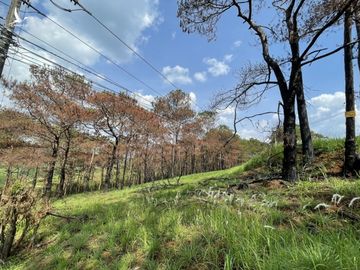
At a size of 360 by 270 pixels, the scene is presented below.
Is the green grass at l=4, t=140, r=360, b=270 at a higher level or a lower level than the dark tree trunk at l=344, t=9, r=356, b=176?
lower

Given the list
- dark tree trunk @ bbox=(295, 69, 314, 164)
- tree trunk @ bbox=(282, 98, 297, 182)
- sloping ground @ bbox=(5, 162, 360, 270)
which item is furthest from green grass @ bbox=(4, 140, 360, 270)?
dark tree trunk @ bbox=(295, 69, 314, 164)

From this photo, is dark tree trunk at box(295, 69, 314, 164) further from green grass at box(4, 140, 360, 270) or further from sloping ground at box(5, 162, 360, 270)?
green grass at box(4, 140, 360, 270)

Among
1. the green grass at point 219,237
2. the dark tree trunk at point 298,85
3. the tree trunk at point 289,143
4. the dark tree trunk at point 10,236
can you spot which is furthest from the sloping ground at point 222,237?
the dark tree trunk at point 298,85

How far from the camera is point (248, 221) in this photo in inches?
139

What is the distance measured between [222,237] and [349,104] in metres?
5.07

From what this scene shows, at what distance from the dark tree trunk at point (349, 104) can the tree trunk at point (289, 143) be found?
3.80 feet

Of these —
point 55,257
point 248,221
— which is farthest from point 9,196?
point 248,221

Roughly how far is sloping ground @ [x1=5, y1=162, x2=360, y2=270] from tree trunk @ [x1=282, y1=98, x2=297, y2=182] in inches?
23.4

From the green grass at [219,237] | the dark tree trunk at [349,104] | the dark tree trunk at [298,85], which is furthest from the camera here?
the dark tree trunk at [298,85]

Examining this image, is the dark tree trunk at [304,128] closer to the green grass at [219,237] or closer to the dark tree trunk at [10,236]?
the green grass at [219,237]

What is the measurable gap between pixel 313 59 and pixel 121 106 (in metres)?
19.0

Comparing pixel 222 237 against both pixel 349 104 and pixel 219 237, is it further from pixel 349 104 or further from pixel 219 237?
pixel 349 104

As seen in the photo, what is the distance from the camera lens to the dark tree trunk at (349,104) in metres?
6.32

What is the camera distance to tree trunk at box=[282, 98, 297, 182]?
6388mm
